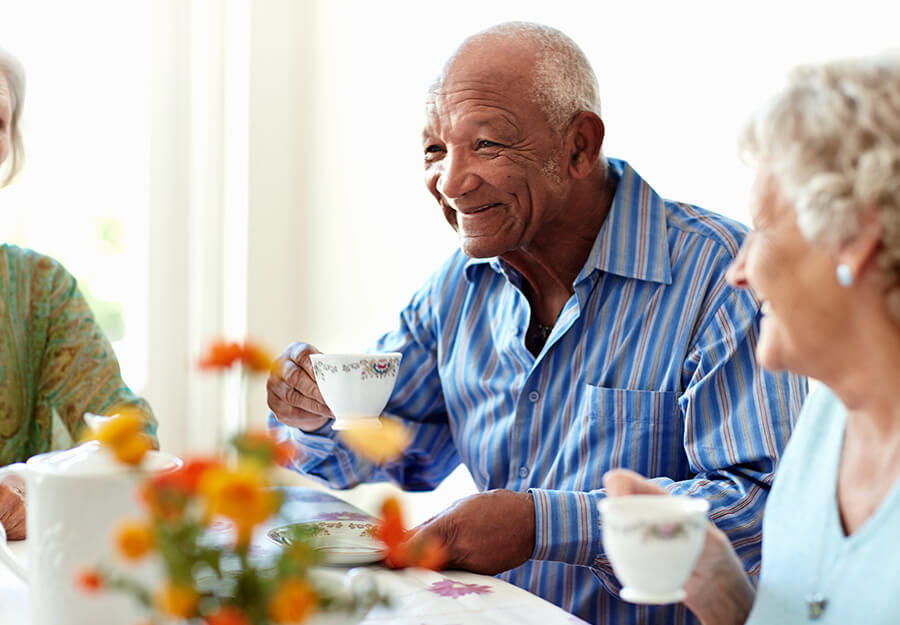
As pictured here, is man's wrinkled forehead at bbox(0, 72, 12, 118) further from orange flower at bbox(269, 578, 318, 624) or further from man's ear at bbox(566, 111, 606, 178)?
orange flower at bbox(269, 578, 318, 624)

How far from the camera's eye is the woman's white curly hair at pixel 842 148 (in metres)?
0.82

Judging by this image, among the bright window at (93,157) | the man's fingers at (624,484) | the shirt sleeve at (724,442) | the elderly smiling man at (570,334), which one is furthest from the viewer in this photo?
the bright window at (93,157)

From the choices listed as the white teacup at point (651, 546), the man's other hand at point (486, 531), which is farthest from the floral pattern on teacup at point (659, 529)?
the man's other hand at point (486, 531)

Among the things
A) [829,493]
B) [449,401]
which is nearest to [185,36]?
[449,401]

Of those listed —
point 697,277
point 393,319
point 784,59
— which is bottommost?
point 393,319

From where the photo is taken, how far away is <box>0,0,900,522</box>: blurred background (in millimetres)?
3021

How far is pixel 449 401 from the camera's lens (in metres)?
1.86

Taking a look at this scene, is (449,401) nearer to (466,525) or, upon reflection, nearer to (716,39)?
(466,525)

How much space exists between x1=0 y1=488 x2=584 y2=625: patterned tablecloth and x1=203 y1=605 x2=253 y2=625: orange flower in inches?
13.2

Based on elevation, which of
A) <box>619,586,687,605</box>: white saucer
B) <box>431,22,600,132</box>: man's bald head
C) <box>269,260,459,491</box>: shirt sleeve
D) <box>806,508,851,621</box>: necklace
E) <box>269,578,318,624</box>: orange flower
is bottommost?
<box>269,260,459,491</box>: shirt sleeve

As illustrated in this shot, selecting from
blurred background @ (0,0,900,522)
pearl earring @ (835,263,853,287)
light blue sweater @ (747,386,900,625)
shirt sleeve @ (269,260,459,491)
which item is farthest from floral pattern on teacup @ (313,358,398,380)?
blurred background @ (0,0,900,522)

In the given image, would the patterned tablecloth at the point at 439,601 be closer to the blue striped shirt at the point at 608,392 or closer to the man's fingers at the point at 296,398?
the blue striped shirt at the point at 608,392

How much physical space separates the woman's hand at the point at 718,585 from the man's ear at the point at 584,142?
0.80 m

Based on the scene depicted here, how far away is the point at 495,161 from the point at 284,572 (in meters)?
1.13
